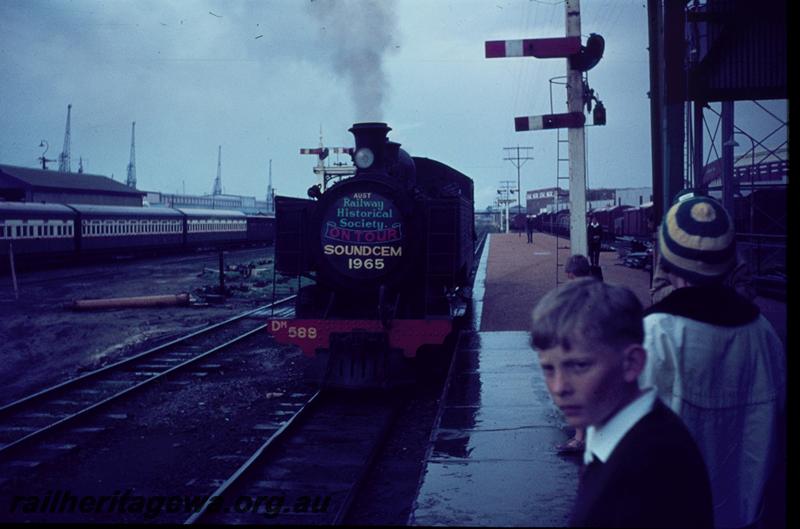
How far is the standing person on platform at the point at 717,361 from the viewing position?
241 centimetres

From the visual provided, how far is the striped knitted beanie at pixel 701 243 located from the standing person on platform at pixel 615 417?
920 millimetres

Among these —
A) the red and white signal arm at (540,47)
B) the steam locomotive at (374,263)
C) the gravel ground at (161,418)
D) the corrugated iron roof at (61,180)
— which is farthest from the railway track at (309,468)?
the corrugated iron roof at (61,180)

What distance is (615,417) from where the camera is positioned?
1557mm

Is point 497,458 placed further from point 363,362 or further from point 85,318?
point 85,318

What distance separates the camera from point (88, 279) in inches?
942

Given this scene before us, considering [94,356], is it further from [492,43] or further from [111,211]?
[111,211]

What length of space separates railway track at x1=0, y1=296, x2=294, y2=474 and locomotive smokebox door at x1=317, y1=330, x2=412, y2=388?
1.08 metres

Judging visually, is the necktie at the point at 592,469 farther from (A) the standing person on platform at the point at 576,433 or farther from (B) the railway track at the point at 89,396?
(B) the railway track at the point at 89,396

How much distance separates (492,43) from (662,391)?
21.3 ft

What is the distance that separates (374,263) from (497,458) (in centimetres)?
352

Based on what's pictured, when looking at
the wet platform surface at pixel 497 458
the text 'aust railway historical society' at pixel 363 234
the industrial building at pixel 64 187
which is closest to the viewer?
the wet platform surface at pixel 497 458

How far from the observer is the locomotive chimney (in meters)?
8.53

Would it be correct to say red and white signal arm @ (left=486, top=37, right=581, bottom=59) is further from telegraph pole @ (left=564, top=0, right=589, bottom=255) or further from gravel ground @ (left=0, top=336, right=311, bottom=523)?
gravel ground @ (left=0, top=336, right=311, bottom=523)

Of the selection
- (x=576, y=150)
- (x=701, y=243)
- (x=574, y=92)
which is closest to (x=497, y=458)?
(x=701, y=243)
